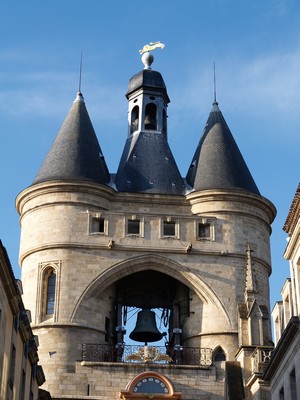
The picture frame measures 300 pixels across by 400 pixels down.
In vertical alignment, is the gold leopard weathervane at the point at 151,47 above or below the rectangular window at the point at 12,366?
above

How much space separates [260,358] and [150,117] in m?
15.4

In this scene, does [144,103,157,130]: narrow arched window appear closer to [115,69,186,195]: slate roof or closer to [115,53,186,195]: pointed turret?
[115,53,186,195]: pointed turret

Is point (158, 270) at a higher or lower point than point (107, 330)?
higher

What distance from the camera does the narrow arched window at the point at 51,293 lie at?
3391 centimetres

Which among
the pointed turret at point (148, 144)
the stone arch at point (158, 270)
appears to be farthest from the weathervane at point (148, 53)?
the stone arch at point (158, 270)

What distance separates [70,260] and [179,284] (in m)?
4.54

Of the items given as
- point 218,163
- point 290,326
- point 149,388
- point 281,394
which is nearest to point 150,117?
point 218,163

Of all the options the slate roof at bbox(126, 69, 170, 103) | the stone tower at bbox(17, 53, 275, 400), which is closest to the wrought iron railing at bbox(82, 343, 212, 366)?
the stone tower at bbox(17, 53, 275, 400)

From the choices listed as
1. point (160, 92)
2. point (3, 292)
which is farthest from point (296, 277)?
point (160, 92)

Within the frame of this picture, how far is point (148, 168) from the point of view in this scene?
38.4m

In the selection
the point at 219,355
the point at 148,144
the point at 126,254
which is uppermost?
the point at 148,144

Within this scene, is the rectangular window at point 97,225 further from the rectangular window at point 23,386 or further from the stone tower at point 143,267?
the rectangular window at point 23,386

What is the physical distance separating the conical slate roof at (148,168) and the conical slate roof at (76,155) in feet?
2.95

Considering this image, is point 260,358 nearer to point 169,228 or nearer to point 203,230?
point 203,230
